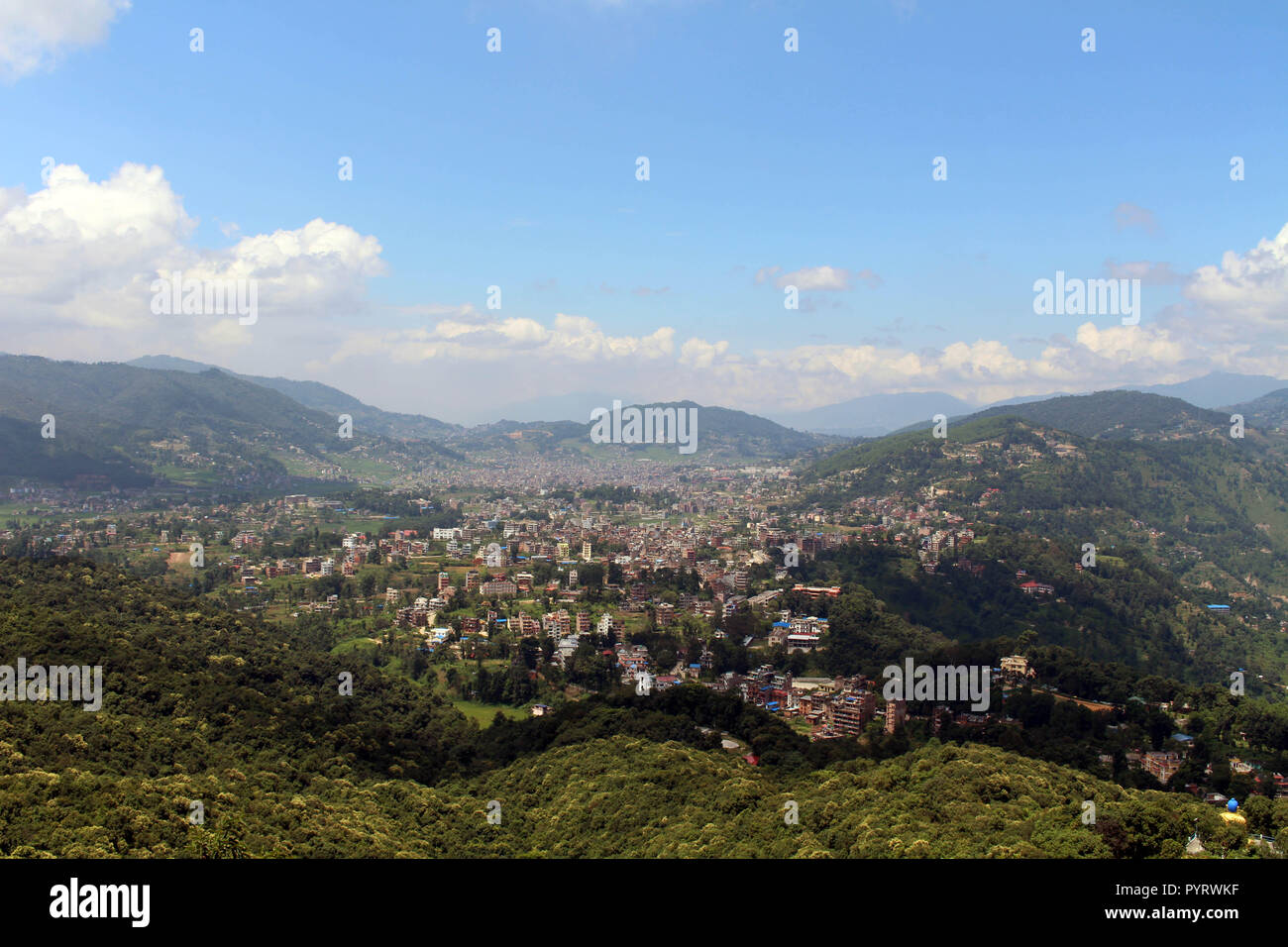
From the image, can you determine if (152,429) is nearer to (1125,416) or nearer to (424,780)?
(424,780)

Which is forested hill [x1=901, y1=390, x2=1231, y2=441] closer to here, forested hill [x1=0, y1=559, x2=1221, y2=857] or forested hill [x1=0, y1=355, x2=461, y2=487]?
forested hill [x1=0, y1=559, x2=1221, y2=857]

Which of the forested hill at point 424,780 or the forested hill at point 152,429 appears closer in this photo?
the forested hill at point 424,780

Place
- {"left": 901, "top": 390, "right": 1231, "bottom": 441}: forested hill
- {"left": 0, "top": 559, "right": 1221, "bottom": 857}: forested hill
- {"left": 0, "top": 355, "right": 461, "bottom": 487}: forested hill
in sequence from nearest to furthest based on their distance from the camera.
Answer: {"left": 0, "top": 559, "right": 1221, "bottom": 857}: forested hill
{"left": 0, "top": 355, "right": 461, "bottom": 487}: forested hill
{"left": 901, "top": 390, "right": 1231, "bottom": 441}: forested hill

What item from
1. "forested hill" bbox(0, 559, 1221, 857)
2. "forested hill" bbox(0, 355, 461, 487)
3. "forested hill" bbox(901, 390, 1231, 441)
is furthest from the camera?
"forested hill" bbox(901, 390, 1231, 441)

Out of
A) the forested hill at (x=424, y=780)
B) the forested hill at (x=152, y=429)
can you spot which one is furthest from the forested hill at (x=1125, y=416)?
the forested hill at (x=152, y=429)

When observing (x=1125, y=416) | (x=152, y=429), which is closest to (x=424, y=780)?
(x=152, y=429)

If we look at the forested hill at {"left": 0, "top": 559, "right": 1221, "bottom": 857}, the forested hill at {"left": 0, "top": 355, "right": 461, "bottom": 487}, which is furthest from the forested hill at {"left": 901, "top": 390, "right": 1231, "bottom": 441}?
the forested hill at {"left": 0, "top": 355, "right": 461, "bottom": 487}

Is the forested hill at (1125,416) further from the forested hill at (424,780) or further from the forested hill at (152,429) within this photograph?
the forested hill at (152,429)

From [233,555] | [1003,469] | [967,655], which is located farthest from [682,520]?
[967,655]
